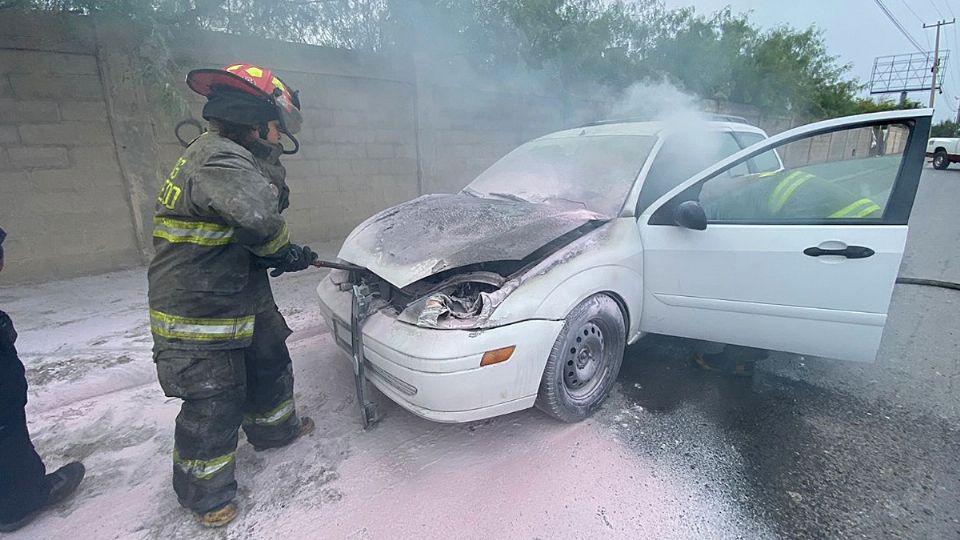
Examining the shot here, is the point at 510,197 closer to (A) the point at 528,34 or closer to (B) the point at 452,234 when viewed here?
(B) the point at 452,234

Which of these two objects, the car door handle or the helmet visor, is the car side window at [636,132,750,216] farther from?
the helmet visor

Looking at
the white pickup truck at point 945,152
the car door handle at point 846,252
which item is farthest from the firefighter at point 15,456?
the white pickup truck at point 945,152

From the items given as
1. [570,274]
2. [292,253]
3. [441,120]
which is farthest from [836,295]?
[441,120]

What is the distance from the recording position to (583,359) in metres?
2.59

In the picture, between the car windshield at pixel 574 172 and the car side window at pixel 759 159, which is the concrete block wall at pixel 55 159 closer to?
the car windshield at pixel 574 172

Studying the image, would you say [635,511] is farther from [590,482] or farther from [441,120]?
[441,120]

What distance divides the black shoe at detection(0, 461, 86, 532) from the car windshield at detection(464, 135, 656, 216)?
2751 mm

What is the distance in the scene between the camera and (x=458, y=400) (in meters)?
2.08

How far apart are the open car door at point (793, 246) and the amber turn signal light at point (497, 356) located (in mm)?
1165

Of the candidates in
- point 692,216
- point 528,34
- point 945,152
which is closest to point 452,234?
point 692,216

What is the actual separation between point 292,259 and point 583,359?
1.59m

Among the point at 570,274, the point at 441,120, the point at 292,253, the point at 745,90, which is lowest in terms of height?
the point at 570,274

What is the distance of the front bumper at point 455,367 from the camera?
2.03 metres

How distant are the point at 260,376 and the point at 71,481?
88 cm
